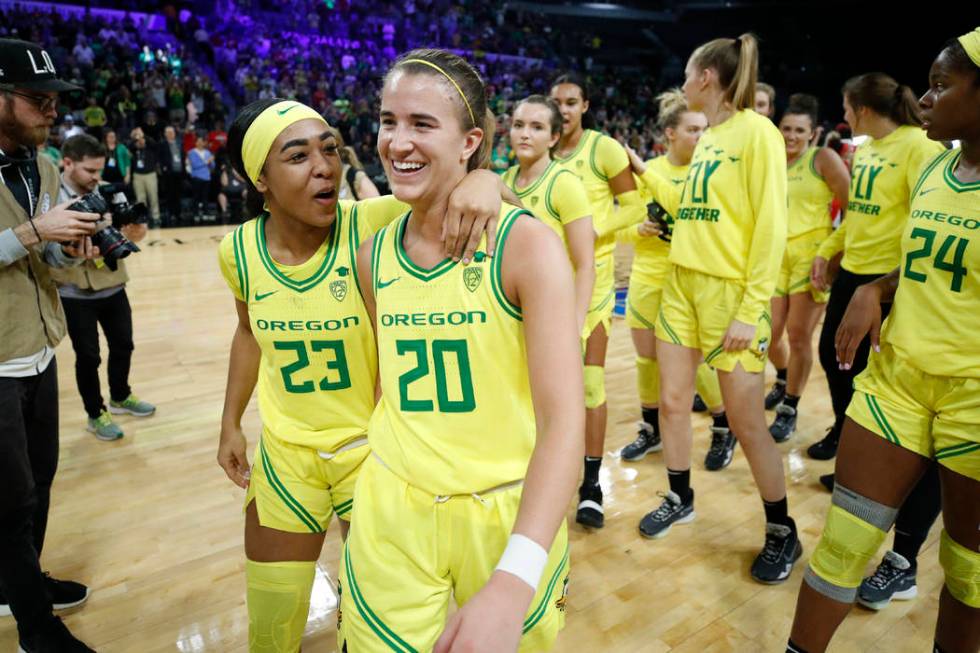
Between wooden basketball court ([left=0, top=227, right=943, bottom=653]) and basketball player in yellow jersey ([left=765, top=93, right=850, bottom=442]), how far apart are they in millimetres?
416

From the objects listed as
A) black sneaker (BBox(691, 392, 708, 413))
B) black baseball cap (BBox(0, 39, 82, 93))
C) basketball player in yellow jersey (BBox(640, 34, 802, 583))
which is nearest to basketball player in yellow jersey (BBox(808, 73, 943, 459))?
basketball player in yellow jersey (BBox(640, 34, 802, 583))

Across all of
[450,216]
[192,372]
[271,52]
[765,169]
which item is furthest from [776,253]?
[271,52]

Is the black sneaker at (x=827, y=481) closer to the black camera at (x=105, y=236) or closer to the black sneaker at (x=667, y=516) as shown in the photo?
the black sneaker at (x=667, y=516)

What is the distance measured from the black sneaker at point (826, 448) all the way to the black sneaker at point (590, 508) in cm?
154

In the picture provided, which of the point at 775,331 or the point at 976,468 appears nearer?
the point at 976,468

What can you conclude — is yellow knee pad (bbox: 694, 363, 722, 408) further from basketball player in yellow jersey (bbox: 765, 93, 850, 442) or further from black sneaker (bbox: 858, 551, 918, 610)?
black sneaker (bbox: 858, 551, 918, 610)

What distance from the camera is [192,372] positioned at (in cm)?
518

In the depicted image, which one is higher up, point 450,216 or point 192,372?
point 450,216

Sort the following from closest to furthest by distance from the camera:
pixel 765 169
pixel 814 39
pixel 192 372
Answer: pixel 765 169
pixel 192 372
pixel 814 39

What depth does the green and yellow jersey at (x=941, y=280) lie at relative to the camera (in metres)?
1.78

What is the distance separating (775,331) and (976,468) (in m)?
2.55

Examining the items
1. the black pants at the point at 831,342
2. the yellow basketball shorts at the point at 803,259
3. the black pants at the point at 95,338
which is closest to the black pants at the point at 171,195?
the black pants at the point at 95,338

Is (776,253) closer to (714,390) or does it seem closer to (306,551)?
(714,390)

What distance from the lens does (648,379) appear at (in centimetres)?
394
